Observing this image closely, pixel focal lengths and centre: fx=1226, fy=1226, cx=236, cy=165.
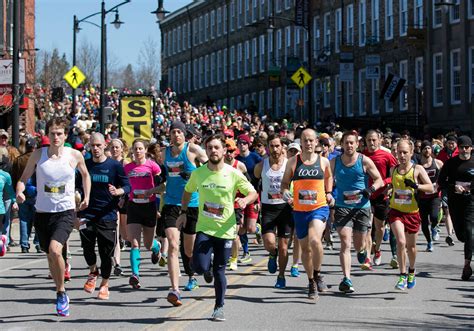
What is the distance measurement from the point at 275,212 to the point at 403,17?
39.4 m

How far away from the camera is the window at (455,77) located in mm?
48750

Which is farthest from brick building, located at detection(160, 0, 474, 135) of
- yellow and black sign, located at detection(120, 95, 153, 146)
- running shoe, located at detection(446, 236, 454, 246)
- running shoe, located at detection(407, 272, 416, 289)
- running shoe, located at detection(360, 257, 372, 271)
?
running shoe, located at detection(407, 272, 416, 289)

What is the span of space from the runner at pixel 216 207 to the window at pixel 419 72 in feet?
134

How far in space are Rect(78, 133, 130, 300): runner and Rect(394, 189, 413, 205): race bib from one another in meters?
3.39

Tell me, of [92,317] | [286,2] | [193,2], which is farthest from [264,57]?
[92,317]

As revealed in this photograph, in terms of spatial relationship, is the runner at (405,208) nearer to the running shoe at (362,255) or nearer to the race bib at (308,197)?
the running shoe at (362,255)

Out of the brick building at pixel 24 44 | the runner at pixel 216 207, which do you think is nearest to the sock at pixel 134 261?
the runner at pixel 216 207

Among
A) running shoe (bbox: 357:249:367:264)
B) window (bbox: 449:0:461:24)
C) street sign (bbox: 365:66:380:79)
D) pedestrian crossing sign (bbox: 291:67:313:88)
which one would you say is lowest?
running shoe (bbox: 357:249:367:264)

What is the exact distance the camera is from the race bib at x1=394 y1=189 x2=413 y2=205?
14984 millimetres

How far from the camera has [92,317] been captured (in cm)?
1206

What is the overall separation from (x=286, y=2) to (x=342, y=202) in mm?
55856

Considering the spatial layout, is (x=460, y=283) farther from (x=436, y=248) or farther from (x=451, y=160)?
(x=436, y=248)

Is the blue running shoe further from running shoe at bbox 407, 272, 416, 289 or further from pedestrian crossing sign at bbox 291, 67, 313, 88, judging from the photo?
pedestrian crossing sign at bbox 291, 67, 313, 88

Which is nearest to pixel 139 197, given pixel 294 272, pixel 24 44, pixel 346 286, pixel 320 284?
pixel 294 272
